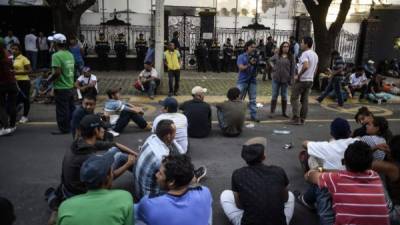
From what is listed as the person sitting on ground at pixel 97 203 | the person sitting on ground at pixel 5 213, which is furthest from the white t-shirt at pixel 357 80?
the person sitting on ground at pixel 5 213

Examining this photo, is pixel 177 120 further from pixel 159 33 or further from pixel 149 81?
pixel 159 33

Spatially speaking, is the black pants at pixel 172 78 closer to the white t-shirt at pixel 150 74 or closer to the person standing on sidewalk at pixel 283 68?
the white t-shirt at pixel 150 74

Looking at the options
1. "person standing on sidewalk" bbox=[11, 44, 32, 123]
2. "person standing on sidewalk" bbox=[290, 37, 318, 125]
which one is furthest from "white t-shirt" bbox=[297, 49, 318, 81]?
"person standing on sidewalk" bbox=[11, 44, 32, 123]

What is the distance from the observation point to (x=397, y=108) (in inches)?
447

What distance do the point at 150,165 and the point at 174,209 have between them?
1262 millimetres

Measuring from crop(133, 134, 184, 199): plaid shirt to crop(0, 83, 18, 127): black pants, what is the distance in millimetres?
4335

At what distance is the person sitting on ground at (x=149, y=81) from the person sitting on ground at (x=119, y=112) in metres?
3.64

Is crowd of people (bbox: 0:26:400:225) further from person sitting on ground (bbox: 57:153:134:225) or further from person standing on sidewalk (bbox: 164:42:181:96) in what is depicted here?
person standing on sidewalk (bbox: 164:42:181:96)

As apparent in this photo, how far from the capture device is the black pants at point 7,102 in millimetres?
7586

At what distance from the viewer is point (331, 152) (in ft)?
15.5

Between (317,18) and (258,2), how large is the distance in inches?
439

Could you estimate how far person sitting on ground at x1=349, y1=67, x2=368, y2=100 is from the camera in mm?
12234

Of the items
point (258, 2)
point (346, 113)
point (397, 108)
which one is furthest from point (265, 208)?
point (258, 2)

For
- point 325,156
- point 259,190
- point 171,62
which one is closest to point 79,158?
point 259,190
